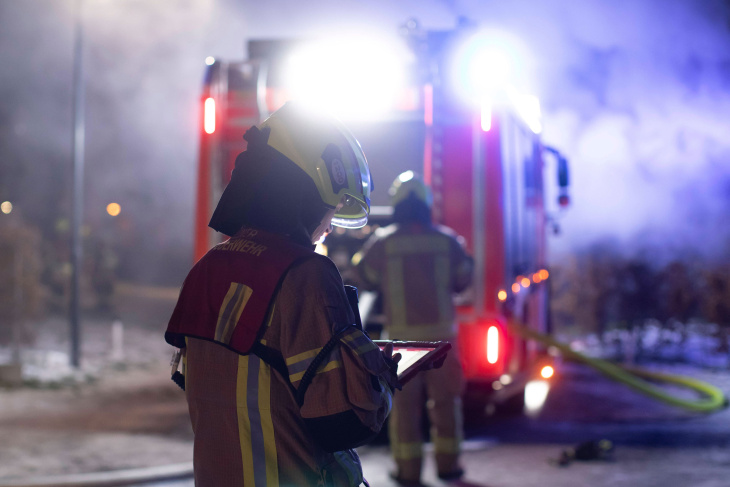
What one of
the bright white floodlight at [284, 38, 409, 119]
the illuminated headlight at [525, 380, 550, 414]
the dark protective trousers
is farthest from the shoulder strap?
the illuminated headlight at [525, 380, 550, 414]

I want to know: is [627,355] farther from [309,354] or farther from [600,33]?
[309,354]

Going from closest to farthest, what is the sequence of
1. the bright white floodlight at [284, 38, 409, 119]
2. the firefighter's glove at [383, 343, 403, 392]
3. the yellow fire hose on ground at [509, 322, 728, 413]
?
the firefighter's glove at [383, 343, 403, 392], the bright white floodlight at [284, 38, 409, 119], the yellow fire hose on ground at [509, 322, 728, 413]

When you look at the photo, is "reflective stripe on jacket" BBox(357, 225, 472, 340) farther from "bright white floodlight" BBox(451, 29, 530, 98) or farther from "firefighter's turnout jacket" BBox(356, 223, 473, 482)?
"bright white floodlight" BBox(451, 29, 530, 98)

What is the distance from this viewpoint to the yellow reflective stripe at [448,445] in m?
4.92

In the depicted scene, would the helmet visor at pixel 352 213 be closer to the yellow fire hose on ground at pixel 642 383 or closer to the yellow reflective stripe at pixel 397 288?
the yellow reflective stripe at pixel 397 288

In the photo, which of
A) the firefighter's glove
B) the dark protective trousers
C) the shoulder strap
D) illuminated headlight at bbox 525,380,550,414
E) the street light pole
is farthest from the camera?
the street light pole

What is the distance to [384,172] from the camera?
18.7ft

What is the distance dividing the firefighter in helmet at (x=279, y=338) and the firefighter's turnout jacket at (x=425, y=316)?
304 cm

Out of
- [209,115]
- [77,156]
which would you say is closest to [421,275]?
[209,115]

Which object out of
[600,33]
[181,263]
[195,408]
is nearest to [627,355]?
[600,33]

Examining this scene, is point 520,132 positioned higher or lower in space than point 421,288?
higher

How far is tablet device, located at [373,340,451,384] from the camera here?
1944 mm

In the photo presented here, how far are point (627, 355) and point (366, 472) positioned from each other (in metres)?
Answer: 5.91

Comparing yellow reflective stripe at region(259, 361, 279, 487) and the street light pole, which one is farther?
the street light pole
